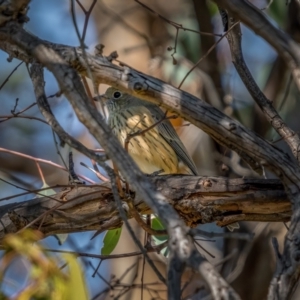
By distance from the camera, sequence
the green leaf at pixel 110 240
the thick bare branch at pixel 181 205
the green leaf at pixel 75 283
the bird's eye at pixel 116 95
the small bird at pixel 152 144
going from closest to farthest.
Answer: the green leaf at pixel 75 283 → the thick bare branch at pixel 181 205 → the green leaf at pixel 110 240 → the small bird at pixel 152 144 → the bird's eye at pixel 116 95

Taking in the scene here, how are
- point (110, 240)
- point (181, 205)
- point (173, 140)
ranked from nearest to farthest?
1. point (181, 205)
2. point (110, 240)
3. point (173, 140)

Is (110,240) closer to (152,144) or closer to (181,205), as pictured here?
(181,205)

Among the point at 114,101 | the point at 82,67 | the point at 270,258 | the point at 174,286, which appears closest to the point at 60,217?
the point at 82,67

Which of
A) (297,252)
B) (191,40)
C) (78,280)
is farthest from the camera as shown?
(191,40)

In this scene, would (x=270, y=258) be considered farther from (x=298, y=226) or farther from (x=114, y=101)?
(x=298, y=226)

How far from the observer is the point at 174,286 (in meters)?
1.63

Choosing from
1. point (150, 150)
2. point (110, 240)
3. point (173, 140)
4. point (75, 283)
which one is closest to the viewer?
point (75, 283)

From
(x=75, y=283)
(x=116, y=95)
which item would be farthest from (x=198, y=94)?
(x=75, y=283)

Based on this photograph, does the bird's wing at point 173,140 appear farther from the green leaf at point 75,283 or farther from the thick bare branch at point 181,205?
the green leaf at point 75,283

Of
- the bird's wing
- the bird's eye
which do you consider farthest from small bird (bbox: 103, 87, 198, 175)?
the bird's eye

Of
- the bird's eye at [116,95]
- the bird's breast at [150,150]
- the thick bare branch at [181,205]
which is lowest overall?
the thick bare branch at [181,205]

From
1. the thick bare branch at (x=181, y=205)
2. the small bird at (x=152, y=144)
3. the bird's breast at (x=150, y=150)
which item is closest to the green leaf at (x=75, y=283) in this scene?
the thick bare branch at (x=181, y=205)

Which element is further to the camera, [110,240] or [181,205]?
[110,240]

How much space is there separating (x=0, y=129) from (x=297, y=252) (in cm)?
591
